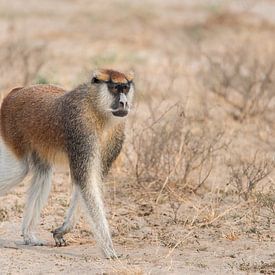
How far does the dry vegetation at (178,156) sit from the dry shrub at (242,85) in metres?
0.02

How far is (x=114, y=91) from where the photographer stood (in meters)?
6.89

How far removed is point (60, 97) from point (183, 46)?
28.5 feet

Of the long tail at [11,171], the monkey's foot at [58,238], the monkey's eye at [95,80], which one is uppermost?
the monkey's eye at [95,80]

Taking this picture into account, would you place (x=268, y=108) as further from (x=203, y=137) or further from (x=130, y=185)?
(x=130, y=185)

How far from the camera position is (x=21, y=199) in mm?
8414

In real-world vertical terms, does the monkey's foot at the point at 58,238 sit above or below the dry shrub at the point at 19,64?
below

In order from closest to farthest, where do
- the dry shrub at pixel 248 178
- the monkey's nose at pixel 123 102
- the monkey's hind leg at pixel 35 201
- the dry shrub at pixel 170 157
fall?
the monkey's nose at pixel 123 102
the monkey's hind leg at pixel 35 201
the dry shrub at pixel 248 178
the dry shrub at pixel 170 157

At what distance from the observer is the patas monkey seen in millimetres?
6855

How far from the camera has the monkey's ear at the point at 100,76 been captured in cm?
692

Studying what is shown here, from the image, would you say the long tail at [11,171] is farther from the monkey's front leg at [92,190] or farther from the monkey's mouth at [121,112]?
the monkey's mouth at [121,112]

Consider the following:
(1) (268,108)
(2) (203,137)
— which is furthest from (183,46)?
(2) (203,137)

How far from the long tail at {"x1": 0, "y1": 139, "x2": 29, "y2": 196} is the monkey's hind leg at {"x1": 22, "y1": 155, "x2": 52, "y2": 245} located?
0.09 m

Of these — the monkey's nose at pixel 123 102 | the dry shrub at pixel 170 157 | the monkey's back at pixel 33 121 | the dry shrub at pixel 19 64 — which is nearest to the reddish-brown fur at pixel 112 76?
the monkey's nose at pixel 123 102

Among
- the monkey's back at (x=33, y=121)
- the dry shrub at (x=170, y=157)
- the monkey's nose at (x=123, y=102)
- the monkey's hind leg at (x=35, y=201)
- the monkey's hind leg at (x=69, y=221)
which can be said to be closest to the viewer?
the monkey's nose at (x=123, y=102)
